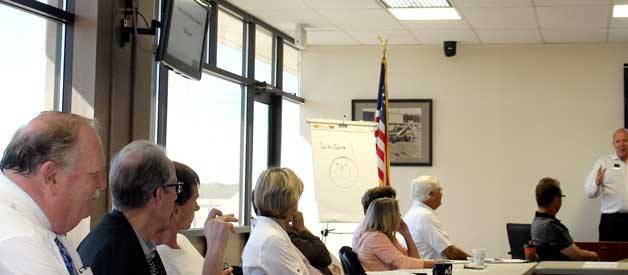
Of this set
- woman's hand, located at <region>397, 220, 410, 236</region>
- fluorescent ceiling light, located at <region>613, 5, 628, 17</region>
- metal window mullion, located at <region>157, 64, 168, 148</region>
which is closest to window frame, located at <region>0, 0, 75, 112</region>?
metal window mullion, located at <region>157, 64, 168, 148</region>

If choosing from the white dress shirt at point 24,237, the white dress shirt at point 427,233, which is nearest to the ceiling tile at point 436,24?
the white dress shirt at point 427,233

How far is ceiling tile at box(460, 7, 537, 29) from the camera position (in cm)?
784

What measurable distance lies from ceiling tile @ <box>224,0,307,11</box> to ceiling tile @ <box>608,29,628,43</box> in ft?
10.8

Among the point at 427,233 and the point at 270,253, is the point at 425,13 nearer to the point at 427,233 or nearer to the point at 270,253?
the point at 427,233

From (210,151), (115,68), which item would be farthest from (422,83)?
(115,68)

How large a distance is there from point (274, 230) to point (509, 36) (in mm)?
6070

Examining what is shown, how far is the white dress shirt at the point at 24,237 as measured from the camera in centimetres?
151

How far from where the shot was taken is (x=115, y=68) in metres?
5.09

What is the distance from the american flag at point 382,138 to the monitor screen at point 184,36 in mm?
2866

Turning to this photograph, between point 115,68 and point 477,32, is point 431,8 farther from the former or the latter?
point 115,68

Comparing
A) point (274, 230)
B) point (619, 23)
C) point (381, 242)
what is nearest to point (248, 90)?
point (381, 242)

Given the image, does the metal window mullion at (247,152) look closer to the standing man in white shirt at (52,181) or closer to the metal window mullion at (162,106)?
the metal window mullion at (162,106)

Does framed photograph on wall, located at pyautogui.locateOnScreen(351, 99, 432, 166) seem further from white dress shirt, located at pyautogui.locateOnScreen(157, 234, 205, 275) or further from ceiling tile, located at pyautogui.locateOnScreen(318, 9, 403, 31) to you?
white dress shirt, located at pyautogui.locateOnScreen(157, 234, 205, 275)

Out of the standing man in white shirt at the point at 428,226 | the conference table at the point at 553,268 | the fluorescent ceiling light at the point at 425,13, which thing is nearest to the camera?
the conference table at the point at 553,268
